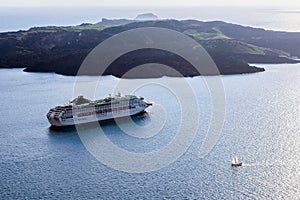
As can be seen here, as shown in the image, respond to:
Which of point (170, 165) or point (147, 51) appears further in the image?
point (147, 51)

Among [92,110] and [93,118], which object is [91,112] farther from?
[93,118]

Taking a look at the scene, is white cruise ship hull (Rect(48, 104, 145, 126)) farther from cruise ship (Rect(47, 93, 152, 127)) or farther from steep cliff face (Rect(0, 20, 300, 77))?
steep cliff face (Rect(0, 20, 300, 77))

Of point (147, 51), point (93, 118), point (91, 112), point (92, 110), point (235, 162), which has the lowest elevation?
point (235, 162)

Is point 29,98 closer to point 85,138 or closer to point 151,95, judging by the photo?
point 151,95

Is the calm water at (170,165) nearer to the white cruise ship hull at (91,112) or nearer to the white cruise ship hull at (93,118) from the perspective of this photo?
the white cruise ship hull at (93,118)

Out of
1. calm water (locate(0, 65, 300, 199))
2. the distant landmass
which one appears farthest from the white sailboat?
the distant landmass

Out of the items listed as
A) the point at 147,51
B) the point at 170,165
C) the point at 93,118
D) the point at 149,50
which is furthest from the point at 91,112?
the point at 149,50

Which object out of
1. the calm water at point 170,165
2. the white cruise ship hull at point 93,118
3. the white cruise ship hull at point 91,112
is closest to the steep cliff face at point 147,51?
the white cruise ship hull at point 91,112
